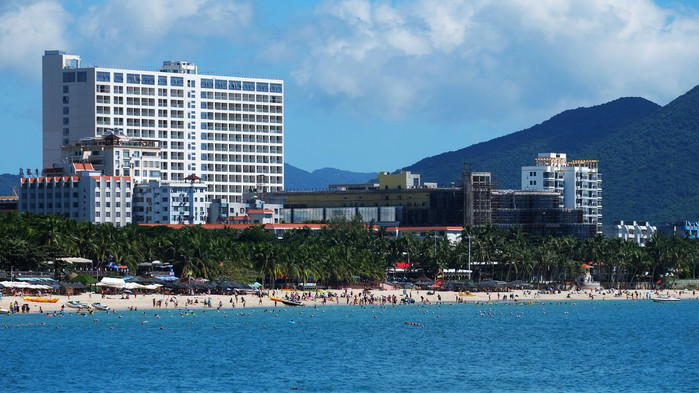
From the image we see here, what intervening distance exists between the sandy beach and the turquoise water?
4.28 m

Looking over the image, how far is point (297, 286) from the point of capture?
175 meters

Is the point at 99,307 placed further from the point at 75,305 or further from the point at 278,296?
the point at 278,296

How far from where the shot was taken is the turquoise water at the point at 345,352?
89.1 meters

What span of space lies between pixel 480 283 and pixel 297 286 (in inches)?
1253

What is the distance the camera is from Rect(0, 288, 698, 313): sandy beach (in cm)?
13850

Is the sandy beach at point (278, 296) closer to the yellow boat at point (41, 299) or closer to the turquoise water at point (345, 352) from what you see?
the yellow boat at point (41, 299)

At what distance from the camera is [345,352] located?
108562mm

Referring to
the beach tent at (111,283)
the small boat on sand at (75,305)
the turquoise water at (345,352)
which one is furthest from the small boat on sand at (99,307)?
the beach tent at (111,283)

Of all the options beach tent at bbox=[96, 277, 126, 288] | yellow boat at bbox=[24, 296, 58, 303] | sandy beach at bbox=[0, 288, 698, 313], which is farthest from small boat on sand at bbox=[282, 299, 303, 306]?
yellow boat at bbox=[24, 296, 58, 303]

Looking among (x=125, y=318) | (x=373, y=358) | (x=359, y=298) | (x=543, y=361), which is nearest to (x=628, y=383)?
(x=543, y=361)

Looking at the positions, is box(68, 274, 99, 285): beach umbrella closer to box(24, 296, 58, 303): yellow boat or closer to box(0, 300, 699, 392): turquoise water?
box(24, 296, 58, 303): yellow boat

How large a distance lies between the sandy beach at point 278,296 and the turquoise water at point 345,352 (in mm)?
4280

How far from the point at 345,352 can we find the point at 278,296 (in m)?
53.8

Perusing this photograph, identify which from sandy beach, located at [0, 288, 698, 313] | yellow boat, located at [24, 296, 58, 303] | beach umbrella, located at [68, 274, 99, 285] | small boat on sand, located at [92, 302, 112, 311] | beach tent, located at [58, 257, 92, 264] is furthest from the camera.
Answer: beach tent, located at [58, 257, 92, 264]
